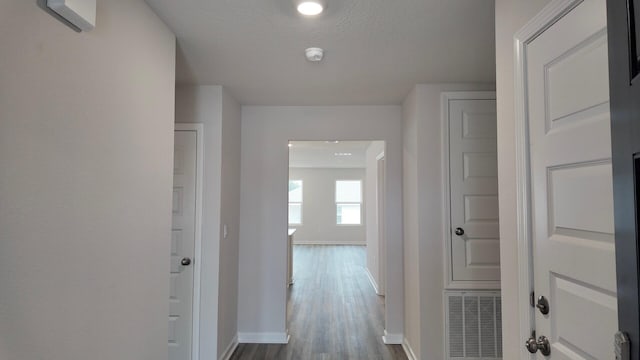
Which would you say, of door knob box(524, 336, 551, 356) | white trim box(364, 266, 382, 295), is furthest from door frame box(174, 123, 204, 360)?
white trim box(364, 266, 382, 295)

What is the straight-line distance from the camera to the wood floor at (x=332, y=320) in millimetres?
3344

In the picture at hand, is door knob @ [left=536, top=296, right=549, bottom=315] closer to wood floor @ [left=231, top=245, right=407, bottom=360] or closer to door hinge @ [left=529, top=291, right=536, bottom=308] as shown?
door hinge @ [left=529, top=291, right=536, bottom=308]

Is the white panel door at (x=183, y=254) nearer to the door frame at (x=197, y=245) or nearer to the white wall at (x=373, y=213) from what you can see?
the door frame at (x=197, y=245)

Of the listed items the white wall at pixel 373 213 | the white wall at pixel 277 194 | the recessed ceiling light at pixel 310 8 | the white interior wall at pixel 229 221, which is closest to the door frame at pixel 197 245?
the white interior wall at pixel 229 221

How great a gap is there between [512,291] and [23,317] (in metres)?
1.69

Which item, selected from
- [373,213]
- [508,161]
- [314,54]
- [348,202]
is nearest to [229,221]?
[314,54]

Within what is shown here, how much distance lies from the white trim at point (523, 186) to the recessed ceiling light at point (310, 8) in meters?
0.89

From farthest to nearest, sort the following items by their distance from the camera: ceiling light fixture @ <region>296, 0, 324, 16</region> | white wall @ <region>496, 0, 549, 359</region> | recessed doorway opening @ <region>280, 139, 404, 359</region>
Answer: recessed doorway opening @ <region>280, 139, 404, 359</region> < ceiling light fixture @ <region>296, 0, 324, 16</region> < white wall @ <region>496, 0, 549, 359</region>

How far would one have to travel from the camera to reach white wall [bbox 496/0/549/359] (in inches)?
56.4

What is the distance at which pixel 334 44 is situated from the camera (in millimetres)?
2205

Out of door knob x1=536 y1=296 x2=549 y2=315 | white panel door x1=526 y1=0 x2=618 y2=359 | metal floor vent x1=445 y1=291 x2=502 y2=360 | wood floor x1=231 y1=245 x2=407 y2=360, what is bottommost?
wood floor x1=231 y1=245 x2=407 y2=360

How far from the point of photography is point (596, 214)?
101 centimetres

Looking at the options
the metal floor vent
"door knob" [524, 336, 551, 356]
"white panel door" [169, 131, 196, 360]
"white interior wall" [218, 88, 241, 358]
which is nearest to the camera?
"door knob" [524, 336, 551, 356]

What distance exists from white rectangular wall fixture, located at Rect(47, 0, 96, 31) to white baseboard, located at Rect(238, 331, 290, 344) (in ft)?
10.2
